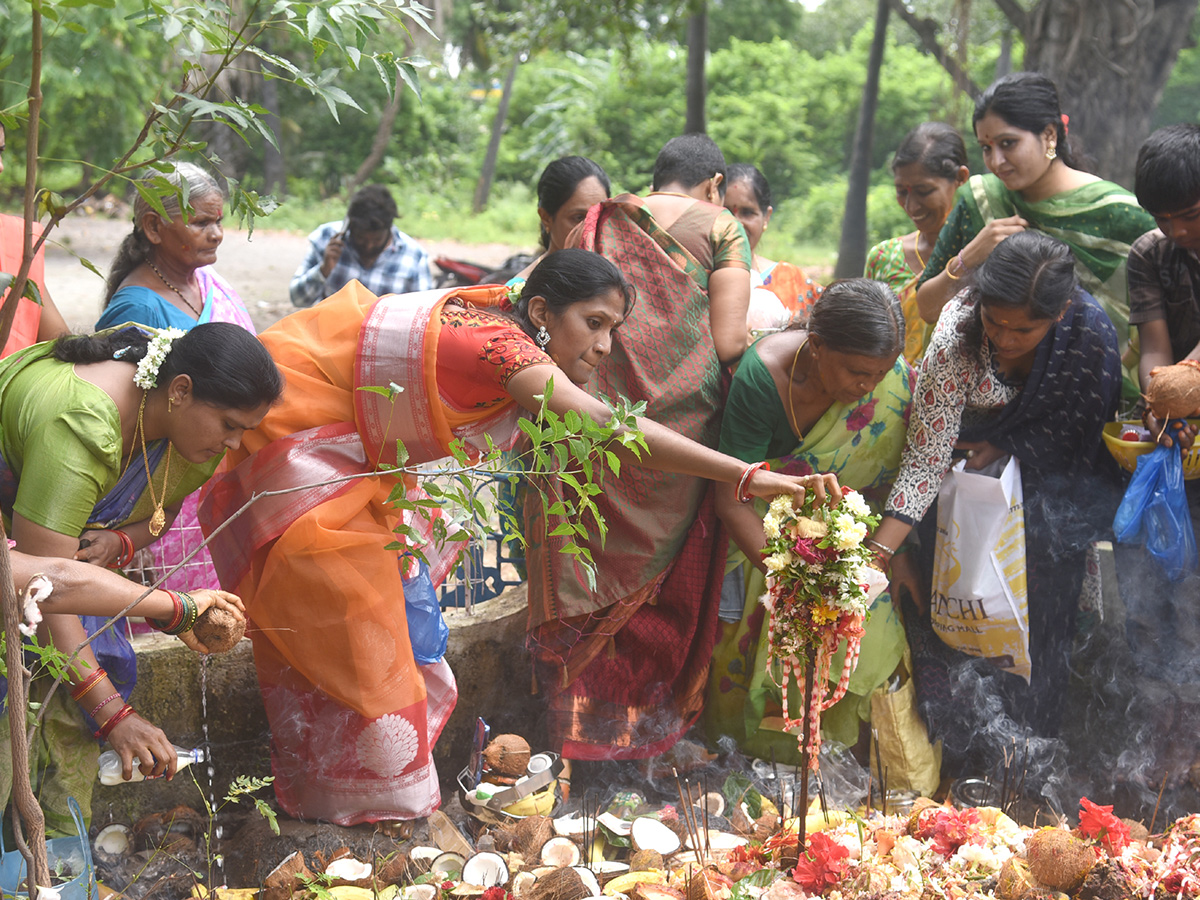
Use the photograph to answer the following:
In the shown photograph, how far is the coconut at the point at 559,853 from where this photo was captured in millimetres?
3035

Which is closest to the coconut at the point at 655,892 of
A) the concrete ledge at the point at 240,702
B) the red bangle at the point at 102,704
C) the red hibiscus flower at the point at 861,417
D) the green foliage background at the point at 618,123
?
the concrete ledge at the point at 240,702

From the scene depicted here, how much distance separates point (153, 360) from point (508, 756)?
1702 millimetres

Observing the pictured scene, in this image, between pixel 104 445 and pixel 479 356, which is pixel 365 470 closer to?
pixel 479 356

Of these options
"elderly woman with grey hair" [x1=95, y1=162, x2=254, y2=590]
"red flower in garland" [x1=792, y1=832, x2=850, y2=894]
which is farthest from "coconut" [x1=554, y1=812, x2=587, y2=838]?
"elderly woman with grey hair" [x1=95, y1=162, x2=254, y2=590]

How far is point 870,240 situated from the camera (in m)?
17.6

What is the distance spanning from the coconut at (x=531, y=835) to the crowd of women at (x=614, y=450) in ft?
0.97

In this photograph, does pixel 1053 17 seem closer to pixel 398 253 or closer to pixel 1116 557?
pixel 398 253

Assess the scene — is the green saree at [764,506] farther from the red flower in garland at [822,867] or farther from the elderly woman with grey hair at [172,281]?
the elderly woman with grey hair at [172,281]

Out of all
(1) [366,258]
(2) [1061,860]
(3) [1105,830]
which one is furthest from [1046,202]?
(1) [366,258]

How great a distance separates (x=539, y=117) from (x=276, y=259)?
973 cm

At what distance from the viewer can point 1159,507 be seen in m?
3.33

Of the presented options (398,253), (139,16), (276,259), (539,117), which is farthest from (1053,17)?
(539,117)

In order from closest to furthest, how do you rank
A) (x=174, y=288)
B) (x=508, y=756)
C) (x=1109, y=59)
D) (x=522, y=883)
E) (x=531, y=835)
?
(x=522, y=883), (x=531, y=835), (x=508, y=756), (x=174, y=288), (x=1109, y=59)

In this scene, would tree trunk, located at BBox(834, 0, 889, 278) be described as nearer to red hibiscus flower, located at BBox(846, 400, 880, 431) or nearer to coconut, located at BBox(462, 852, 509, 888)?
red hibiscus flower, located at BBox(846, 400, 880, 431)
